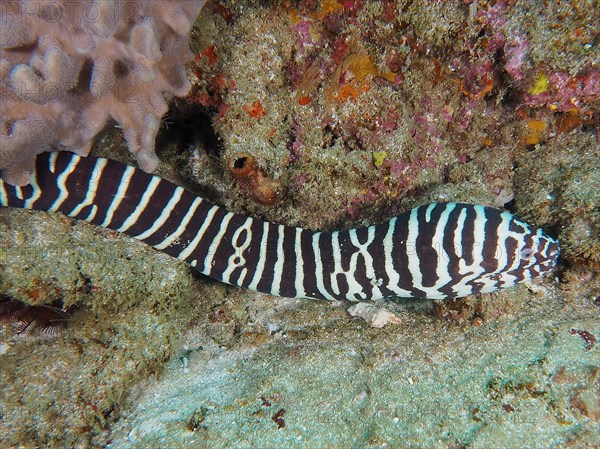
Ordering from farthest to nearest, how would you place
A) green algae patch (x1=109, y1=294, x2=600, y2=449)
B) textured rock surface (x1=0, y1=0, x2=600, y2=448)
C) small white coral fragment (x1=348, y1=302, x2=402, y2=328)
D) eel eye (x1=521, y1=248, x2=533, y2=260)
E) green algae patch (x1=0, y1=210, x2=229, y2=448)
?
small white coral fragment (x1=348, y1=302, x2=402, y2=328) → eel eye (x1=521, y1=248, x2=533, y2=260) → green algae patch (x1=0, y1=210, x2=229, y2=448) → textured rock surface (x1=0, y1=0, x2=600, y2=448) → green algae patch (x1=109, y1=294, x2=600, y2=449)

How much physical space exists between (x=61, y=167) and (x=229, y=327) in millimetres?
2865

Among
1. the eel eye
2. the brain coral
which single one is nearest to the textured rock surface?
the eel eye

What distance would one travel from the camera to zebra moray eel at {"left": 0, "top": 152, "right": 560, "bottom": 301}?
171 inches

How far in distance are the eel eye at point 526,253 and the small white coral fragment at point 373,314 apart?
1643 millimetres

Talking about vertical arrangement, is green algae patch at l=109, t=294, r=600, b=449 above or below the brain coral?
below

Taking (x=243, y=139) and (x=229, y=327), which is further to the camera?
(x=229, y=327)

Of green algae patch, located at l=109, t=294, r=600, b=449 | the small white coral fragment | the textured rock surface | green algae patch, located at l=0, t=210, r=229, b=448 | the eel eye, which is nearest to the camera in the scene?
green algae patch, located at l=109, t=294, r=600, b=449

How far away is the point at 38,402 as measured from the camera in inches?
160

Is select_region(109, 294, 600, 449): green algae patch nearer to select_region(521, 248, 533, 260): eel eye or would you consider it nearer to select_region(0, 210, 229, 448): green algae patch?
select_region(0, 210, 229, 448): green algae patch

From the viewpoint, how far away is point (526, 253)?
429 centimetres

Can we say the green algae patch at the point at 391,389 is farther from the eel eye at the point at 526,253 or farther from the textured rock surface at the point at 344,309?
the eel eye at the point at 526,253

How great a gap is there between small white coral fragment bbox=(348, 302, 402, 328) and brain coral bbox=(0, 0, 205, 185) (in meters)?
3.42

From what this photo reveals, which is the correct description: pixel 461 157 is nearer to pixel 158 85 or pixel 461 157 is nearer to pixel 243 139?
pixel 243 139

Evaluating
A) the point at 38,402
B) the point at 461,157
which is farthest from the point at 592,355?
the point at 38,402
